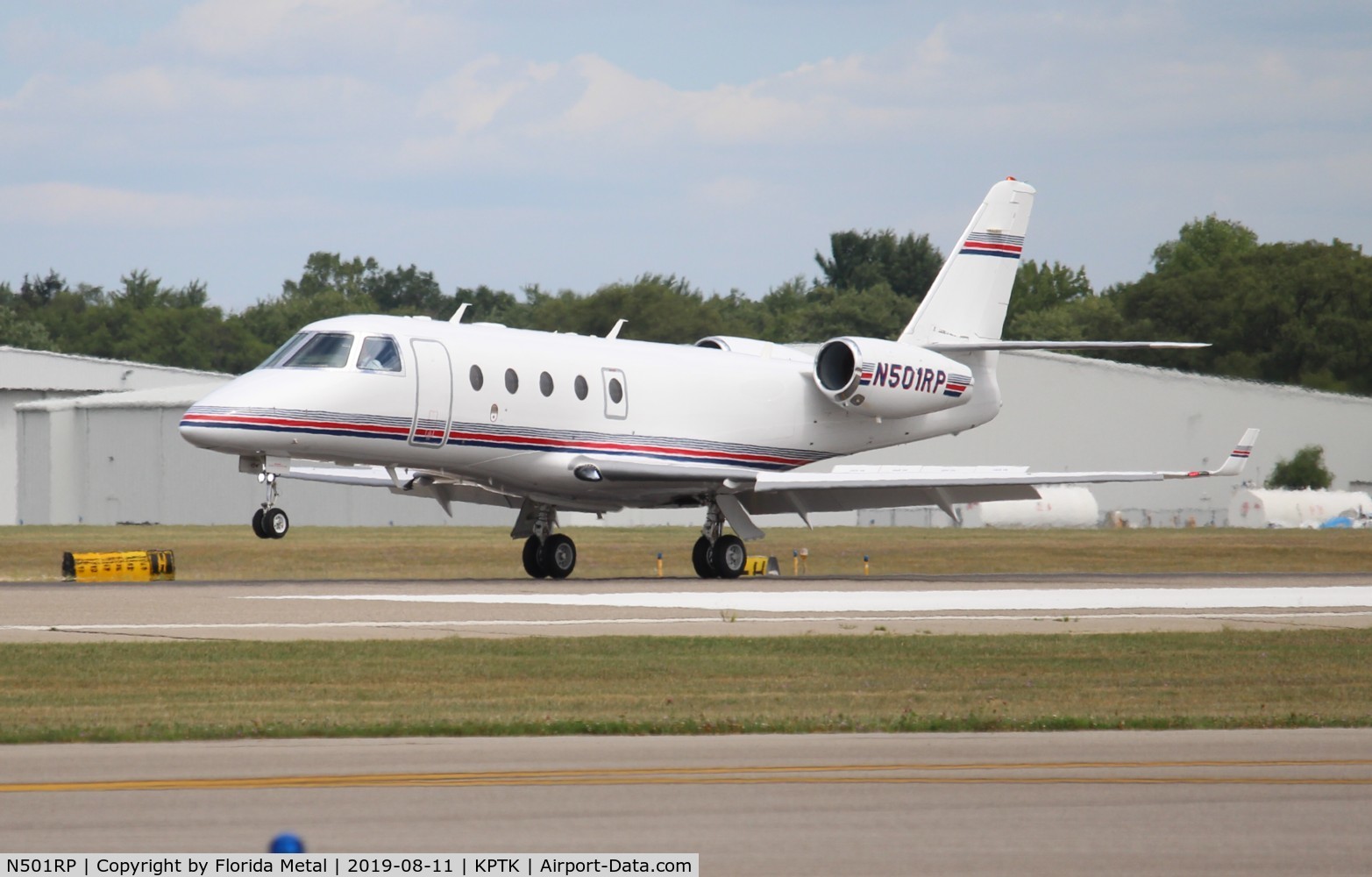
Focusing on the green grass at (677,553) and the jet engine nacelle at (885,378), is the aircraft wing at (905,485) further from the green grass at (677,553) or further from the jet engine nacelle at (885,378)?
the green grass at (677,553)

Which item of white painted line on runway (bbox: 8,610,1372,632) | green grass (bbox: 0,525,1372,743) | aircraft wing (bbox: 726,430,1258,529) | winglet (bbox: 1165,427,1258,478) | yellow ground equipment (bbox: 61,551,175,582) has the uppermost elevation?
winglet (bbox: 1165,427,1258,478)

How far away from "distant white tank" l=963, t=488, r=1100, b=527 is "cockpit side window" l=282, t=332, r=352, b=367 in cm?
3576

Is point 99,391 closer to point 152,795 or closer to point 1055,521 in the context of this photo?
point 1055,521

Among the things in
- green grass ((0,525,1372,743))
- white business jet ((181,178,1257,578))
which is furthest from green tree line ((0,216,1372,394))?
green grass ((0,525,1372,743))

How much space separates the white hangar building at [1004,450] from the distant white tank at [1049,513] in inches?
38.4

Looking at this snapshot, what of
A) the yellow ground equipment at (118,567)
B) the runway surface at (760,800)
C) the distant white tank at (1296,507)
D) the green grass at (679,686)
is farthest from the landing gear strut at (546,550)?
the distant white tank at (1296,507)

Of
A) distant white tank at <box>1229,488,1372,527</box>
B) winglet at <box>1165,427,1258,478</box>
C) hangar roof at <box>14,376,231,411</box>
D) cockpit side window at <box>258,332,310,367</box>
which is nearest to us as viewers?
cockpit side window at <box>258,332,310,367</box>

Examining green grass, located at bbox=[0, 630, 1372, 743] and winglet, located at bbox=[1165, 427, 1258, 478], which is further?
winglet, located at bbox=[1165, 427, 1258, 478]

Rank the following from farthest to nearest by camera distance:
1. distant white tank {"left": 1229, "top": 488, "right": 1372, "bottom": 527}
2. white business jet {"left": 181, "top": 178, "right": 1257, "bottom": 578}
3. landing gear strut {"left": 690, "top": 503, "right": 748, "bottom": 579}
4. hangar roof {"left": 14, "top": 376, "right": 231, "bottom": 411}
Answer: hangar roof {"left": 14, "top": 376, "right": 231, "bottom": 411} < distant white tank {"left": 1229, "top": 488, "right": 1372, "bottom": 527} < landing gear strut {"left": 690, "top": 503, "right": 748, "bottom": 579} < white business jet {"left": 181, "top": 178, "right": 1257, "bottom": 578}

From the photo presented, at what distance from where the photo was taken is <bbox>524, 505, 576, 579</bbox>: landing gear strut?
92.8 ft

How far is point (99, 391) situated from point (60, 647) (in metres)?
58.3

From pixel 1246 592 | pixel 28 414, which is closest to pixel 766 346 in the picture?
pixel 1246 592

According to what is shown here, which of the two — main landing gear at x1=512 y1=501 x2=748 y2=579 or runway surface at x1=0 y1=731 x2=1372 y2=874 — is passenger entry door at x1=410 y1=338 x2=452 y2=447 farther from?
runway surface at x1=0 y1=731 x2=1372 y2=874

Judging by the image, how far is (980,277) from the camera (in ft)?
105
